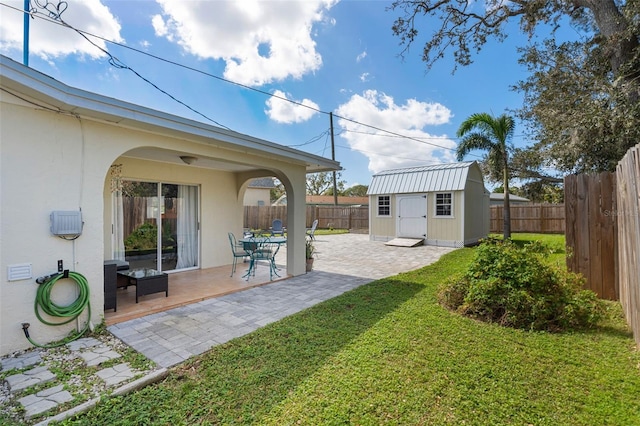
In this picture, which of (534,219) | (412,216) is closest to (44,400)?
(412,216)

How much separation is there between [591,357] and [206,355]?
369 centimetres

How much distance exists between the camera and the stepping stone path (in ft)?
7.36

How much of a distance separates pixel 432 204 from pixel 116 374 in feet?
38.7

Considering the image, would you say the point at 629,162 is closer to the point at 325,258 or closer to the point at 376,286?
the point at 376,286

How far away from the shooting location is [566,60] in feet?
22.2

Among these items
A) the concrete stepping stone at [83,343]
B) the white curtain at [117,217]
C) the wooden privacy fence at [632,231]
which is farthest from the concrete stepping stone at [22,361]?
the wooden privacy fence at [632,231]

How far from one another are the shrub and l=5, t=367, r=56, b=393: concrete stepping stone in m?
4.56

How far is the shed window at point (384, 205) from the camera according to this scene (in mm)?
13648

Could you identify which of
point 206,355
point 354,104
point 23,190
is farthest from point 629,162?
point 354,104

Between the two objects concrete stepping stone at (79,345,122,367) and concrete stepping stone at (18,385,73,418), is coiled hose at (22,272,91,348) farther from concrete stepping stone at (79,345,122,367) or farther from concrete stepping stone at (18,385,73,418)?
concrete stepping stone at (18,385,73,418)

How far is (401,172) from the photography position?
1359 centimetres

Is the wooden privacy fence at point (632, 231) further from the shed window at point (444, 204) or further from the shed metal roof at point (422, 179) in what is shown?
the shed window at point (444, 204)

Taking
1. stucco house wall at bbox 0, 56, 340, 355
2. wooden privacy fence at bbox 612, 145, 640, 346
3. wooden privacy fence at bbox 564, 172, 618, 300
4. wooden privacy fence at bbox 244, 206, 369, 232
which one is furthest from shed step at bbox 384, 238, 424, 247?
stucco house wall at bbox 0, 56, 340, 355

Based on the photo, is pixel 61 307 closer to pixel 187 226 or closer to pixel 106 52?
pixel 187 226
